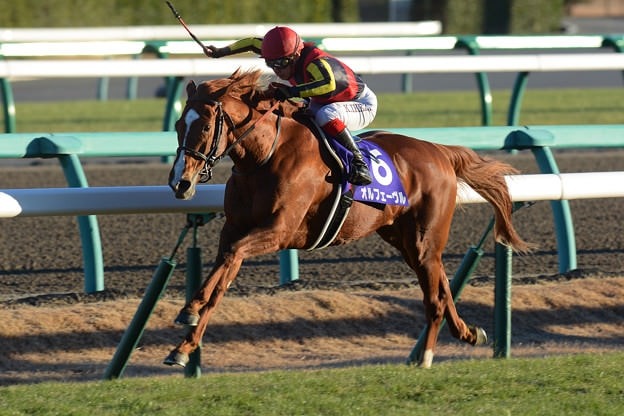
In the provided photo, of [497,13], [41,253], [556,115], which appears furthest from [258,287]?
[497,13]

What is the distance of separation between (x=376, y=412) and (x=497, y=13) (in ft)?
97.1

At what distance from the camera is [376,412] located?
4113 mm

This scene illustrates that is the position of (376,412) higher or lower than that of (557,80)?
higher

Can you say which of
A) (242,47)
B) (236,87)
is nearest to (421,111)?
(242,47)

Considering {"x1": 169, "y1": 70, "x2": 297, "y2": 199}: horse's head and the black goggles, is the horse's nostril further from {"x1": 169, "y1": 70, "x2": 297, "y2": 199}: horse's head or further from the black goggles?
the black goggles

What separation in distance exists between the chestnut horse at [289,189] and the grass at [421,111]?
7370 millimetres

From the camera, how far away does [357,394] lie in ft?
14.2

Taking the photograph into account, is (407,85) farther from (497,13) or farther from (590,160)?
(497,13)

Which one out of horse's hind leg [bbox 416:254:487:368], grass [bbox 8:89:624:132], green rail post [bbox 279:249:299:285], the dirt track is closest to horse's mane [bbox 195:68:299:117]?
horse's hind leg [bbox 416:254:487:368]

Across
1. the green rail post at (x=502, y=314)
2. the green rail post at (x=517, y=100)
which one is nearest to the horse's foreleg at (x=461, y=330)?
the green rail post at (x=502, y=314)

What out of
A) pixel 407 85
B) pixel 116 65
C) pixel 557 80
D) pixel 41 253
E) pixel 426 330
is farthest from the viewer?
pixel 557 80

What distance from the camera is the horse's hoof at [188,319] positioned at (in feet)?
15.2

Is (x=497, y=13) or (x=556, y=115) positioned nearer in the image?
(x=556, y=115)

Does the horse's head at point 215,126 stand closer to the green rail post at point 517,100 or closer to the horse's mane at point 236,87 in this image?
the horse's mane at point 236,87
